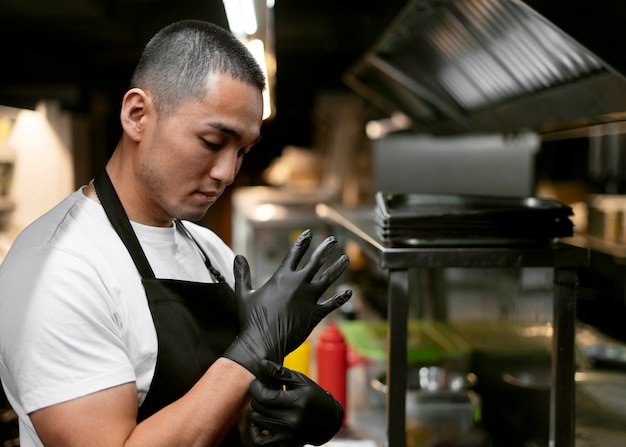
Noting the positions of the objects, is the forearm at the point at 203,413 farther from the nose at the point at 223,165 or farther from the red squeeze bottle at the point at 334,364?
the red squeeze bottle at the point at 334,364

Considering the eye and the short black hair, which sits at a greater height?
the short black hair

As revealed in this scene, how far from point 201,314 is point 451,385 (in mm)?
1309

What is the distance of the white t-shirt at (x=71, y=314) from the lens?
1.21 metres

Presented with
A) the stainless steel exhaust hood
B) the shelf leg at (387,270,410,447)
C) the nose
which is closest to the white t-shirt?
the nose

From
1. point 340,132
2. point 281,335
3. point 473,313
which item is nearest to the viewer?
point 281,335

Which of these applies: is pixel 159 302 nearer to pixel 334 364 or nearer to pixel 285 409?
pixel 285 409

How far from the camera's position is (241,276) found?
5.04ft

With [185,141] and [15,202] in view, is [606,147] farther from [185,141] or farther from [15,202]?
[185,141]

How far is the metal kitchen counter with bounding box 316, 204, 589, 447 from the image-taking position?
1690 mm

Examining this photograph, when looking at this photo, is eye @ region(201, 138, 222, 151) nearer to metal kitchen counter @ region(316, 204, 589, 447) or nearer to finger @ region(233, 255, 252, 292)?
finger @ region(233, 255, 252, 292)

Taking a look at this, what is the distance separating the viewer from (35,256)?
1.29 metres

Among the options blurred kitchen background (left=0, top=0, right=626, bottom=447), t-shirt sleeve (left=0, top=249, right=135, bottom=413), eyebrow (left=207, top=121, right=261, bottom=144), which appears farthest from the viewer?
blurred kitchen background (left=0, top=0, right=626, bottom=447)

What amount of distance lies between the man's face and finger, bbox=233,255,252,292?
0.55 ft

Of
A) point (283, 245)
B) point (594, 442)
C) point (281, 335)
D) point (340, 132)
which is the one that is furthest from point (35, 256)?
point (340, 132)
